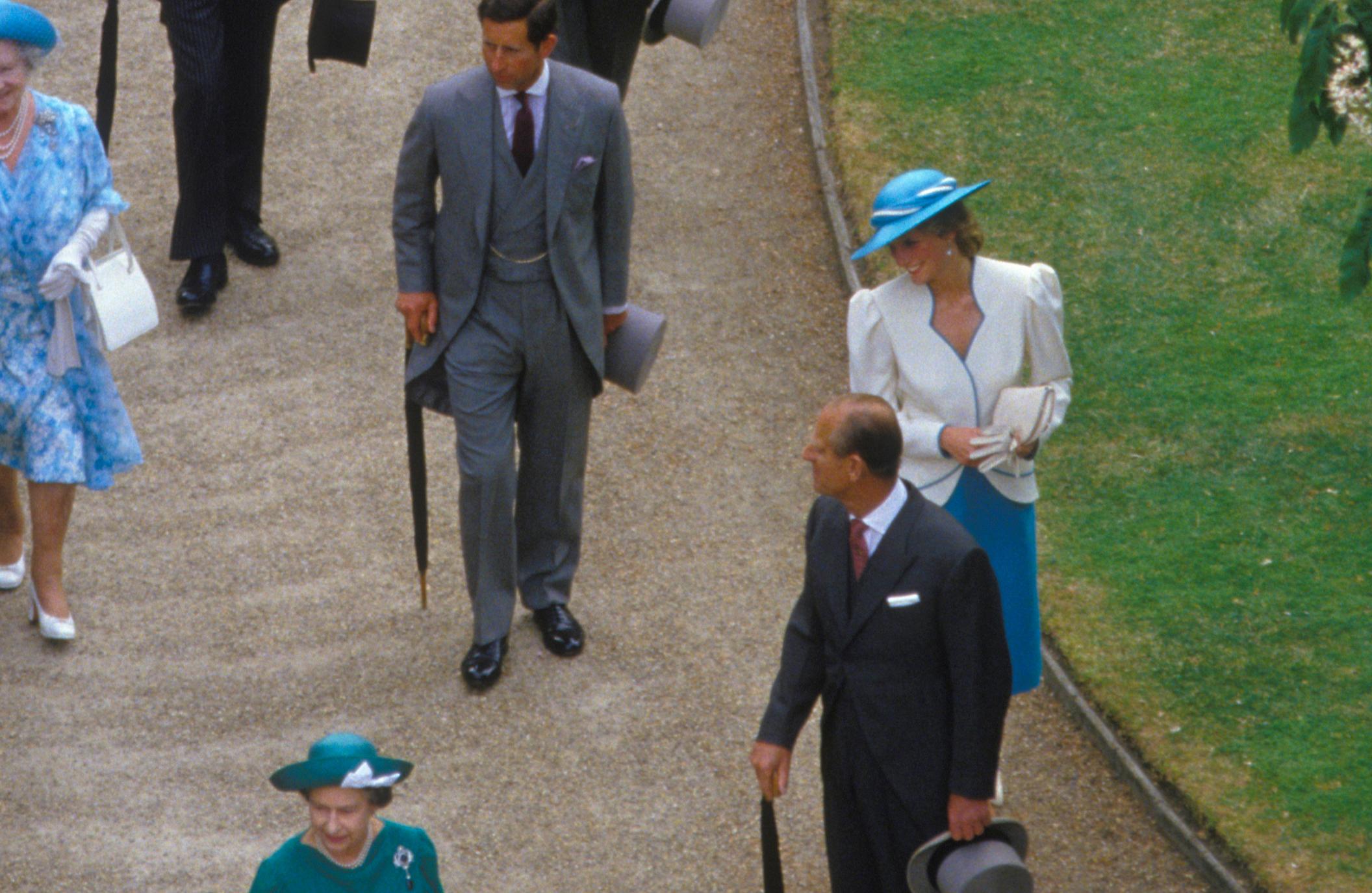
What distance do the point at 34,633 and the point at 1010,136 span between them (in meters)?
5.36

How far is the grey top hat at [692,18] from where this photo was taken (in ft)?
25.3

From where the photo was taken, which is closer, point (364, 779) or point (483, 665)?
point (364, 779)

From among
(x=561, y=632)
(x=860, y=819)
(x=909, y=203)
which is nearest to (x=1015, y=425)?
(x=909, y=203)

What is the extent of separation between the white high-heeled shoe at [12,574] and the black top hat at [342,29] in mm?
2295

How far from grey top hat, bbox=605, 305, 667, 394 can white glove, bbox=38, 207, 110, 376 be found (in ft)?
5.74

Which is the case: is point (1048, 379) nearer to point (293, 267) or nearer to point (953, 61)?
point (293, 267)

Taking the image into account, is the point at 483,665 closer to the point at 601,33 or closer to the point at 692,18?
the point at 692,18

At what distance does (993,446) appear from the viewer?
5473 mm

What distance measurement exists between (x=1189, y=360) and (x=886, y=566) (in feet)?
13.7

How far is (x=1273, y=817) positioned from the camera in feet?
19.7

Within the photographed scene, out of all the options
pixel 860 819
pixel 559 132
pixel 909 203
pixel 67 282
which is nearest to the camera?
pixel 860 819

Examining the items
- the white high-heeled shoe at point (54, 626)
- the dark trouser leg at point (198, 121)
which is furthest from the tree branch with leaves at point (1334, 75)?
the dark trouser leg at point (198, 121)

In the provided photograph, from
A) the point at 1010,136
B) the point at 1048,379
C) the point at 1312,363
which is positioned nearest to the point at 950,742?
the point at 1048,379

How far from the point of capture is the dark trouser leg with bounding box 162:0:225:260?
26.4 feet
